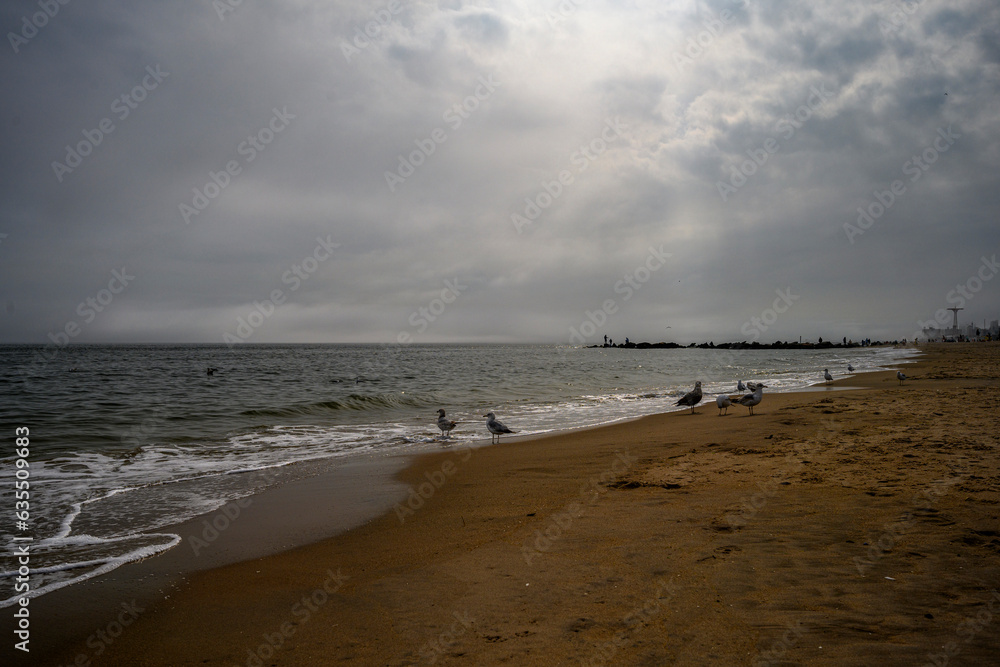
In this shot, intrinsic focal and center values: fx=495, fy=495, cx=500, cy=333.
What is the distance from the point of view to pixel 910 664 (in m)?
2.73

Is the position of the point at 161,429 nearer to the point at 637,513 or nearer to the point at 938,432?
the point at 637,513

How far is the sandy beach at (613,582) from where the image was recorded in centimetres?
310

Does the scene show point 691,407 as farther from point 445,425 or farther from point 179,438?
point 179,438

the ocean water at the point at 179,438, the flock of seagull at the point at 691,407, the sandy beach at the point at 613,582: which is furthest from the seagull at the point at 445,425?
the sandy beach at the point at 613,582

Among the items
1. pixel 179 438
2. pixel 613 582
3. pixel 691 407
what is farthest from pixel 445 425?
pixel 613 582

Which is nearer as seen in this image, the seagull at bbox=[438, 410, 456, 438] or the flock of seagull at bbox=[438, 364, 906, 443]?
the flock of seagull at bbox=[438, 364, 906, 443]

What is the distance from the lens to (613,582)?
12.8ft

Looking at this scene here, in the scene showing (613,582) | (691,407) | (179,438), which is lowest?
(691,407)

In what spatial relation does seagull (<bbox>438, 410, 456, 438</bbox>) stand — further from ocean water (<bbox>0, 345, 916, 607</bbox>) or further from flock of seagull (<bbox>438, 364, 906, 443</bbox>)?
ocean water (<bbox>0, 345, 916, 607</bbox>)

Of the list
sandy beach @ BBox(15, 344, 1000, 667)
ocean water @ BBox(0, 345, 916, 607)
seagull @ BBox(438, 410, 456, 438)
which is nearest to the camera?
sandy beach @ BBox(15, 344, 1000, 667)

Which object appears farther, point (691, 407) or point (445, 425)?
point (691, 407)

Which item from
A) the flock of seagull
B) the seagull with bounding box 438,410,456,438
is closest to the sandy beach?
the flock of seagull

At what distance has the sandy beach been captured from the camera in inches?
122

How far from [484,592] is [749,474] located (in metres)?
4.76
